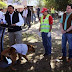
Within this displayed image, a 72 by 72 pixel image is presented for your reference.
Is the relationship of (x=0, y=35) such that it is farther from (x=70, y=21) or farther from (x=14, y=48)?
(x=70, y=21)

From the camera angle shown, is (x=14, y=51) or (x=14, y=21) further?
(x=14, y=21)

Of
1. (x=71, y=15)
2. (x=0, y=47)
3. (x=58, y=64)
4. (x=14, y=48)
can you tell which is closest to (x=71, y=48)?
(x=58, y=64)

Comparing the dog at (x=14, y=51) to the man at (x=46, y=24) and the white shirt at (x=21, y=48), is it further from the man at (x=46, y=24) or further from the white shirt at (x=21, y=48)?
the man at (x=46, y=24)

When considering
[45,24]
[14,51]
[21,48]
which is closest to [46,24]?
[45,24]

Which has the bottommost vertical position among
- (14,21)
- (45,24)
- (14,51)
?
(14,51)

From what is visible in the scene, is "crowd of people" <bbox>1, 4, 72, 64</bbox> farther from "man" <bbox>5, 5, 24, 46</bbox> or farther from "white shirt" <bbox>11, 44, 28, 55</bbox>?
"white shirt" <bbox>11, 44, 28, 55</bbox>

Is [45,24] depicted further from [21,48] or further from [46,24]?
[21,48]

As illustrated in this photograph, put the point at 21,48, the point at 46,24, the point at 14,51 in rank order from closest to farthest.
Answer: the point at 14,51 < the point at 21,48 < the point at 46,24

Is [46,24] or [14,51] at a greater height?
[46,24]

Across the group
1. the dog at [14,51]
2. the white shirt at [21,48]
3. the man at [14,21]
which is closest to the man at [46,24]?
the man at [14,21]

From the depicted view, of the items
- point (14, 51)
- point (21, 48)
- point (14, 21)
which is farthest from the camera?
point (14, 21)

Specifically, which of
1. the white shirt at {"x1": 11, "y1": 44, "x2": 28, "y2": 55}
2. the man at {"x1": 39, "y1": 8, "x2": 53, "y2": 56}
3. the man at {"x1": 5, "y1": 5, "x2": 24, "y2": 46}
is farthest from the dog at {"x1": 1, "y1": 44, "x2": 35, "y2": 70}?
the man at {"x1": 39, "y1": 8, "x2": 53, "y2": 56}

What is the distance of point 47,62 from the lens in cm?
502

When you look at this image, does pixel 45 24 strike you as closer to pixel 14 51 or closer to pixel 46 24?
pixel 46 24
